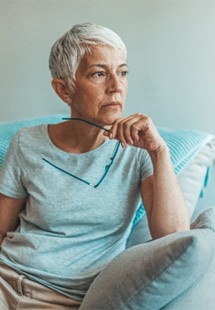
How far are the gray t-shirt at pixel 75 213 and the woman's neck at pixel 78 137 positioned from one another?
2 cm

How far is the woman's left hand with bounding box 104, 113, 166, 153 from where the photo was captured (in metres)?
1.06

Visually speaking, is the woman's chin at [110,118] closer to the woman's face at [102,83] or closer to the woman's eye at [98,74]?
the woman's face at [102,83]

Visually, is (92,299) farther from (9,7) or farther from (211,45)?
(9,7)

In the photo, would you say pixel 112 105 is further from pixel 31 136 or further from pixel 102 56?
pixel 31 136

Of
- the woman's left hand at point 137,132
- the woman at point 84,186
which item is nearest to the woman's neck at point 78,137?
the woman at point 84,186

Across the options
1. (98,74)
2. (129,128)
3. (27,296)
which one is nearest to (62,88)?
(98,74)

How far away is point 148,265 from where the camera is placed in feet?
2.62

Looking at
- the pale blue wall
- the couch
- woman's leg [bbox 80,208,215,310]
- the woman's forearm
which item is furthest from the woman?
the pale blue wall

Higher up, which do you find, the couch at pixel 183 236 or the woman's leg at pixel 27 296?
the couch at pixel 183 236

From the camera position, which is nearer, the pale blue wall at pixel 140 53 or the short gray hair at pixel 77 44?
the short gray hair at pixel 77 44

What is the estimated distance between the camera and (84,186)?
1151mm

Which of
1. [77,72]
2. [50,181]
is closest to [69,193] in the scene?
[50,181]

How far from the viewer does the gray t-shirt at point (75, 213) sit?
1132 millimetres

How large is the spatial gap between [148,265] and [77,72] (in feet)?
1.87
